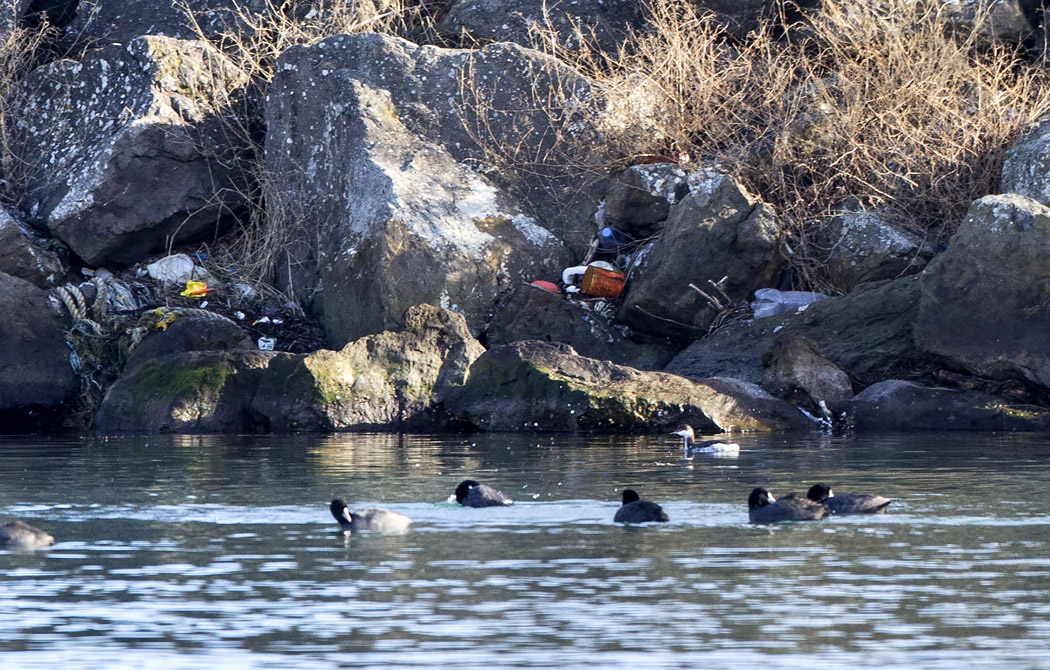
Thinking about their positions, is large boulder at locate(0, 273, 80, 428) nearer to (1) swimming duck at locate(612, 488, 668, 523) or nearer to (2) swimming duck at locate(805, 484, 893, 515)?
(1) swimming duck at locate(612, 488, 668, 523)

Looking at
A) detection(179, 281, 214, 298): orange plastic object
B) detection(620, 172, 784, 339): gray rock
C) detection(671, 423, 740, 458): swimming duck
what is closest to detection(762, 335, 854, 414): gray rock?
detection(620, 172, 784, 339): gray rock

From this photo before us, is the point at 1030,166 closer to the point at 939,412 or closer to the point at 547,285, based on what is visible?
the point at 939,412

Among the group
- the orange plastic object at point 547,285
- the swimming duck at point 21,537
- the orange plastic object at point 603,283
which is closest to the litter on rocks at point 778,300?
the orange plastic object at point 603,283

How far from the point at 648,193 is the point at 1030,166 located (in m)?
4.54

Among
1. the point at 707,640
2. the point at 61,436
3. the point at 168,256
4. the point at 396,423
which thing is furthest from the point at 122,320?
the point at 707,640

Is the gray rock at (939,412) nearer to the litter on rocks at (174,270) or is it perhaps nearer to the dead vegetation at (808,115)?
the dead vegetation at (808,115)

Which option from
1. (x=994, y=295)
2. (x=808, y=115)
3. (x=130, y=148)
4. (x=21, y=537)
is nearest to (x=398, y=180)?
(x=130, y=148)

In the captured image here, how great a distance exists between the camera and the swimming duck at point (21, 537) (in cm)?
752

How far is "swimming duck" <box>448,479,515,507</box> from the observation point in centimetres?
884

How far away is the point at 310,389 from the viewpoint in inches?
608

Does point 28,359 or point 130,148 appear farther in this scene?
point 130,148

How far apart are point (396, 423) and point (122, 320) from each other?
15.9 feet

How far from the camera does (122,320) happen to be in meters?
18.8

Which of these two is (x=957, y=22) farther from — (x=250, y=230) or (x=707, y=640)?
(x=707, y=640)
